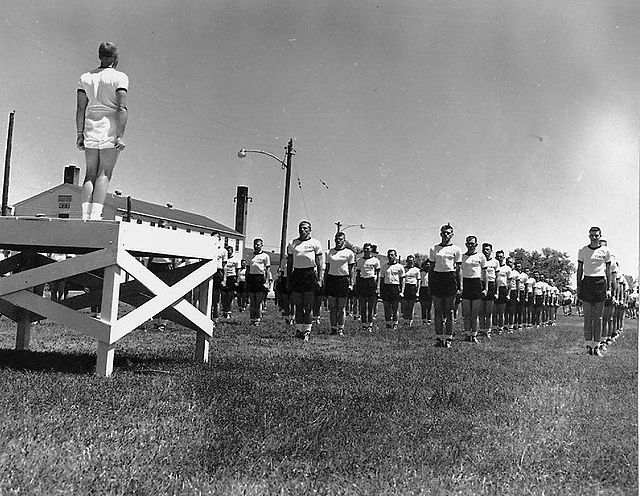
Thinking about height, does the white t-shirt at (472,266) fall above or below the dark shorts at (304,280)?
above

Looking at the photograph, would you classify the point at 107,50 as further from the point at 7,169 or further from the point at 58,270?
the point at 7,169

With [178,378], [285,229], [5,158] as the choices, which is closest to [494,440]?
[178,378]

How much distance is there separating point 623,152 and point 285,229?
22.4 m

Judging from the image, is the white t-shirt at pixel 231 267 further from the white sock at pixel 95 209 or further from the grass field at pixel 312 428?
the white sock at pixel 95 209

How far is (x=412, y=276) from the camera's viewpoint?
1831 cm

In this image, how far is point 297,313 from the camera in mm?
9883

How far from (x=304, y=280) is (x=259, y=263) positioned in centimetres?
335

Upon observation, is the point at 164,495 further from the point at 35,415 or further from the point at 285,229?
the point at 285,229

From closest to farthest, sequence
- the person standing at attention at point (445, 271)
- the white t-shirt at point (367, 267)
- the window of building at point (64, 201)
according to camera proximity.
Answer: the person standing at attention at point (445, 271)
the white t-shirt at point (367, 267)
the window of building at point (64, 201)

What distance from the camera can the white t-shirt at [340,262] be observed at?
11312mm

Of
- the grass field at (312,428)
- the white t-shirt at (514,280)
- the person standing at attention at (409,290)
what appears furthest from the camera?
the person standing at attention at (409,290)

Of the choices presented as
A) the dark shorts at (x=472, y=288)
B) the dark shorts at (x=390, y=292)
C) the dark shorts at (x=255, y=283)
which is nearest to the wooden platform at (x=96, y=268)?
the dark shorts at (x=472, y=288)

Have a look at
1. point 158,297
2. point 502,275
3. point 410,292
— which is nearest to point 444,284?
point 502,275

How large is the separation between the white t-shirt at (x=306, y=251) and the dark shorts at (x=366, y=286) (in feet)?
11.7
